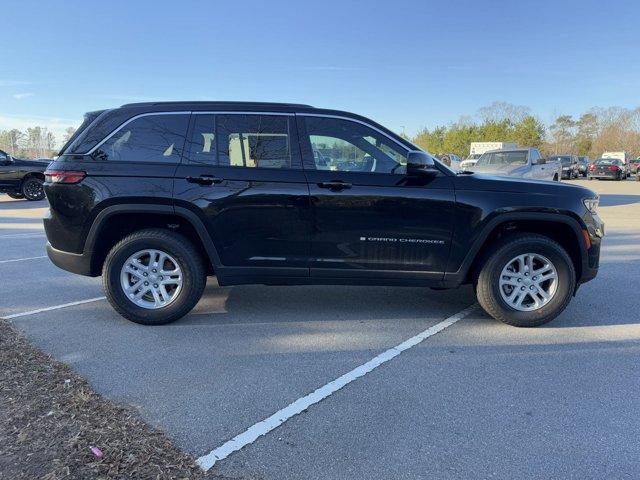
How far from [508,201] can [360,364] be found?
198 centimetres

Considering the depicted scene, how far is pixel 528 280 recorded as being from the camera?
4.55 m

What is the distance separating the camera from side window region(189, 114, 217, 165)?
440 centimetres

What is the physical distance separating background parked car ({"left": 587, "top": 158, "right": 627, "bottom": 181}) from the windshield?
2244 cm

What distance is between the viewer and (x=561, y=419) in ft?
9.96

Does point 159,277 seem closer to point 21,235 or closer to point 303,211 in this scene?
point 303,211

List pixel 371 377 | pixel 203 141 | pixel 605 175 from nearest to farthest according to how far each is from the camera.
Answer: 1. pixel 371 377
2. pixel 203 141
3. pixel 605 175

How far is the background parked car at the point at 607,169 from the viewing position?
33.8m

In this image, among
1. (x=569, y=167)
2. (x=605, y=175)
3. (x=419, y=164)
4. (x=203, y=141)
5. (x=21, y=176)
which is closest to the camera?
(x=419, y=164)

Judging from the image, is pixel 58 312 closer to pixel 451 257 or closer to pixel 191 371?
pixel 191 371

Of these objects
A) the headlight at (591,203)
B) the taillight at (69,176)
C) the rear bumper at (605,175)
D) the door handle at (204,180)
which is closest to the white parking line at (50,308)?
the taillight at (69,176)

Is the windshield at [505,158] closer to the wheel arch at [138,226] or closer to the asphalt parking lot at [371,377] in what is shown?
the asphalt parking lot at [371,377]

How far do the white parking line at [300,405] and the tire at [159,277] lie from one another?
1692 mm

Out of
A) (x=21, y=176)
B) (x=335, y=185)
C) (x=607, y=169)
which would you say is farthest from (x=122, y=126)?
(x=607, y=169)

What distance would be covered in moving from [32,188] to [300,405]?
17.9 metres
